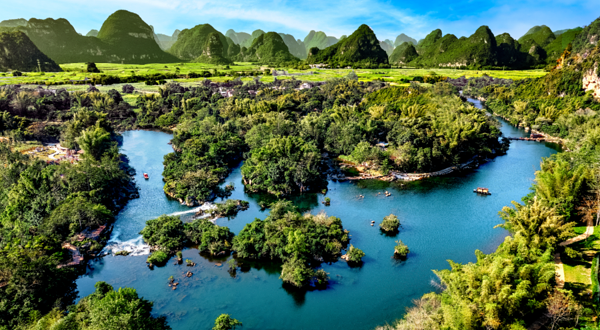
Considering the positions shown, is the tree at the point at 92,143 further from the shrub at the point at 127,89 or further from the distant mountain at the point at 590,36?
the distant mountain at the point at 590,36

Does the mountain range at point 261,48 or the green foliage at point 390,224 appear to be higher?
the mountain range at point 261,48

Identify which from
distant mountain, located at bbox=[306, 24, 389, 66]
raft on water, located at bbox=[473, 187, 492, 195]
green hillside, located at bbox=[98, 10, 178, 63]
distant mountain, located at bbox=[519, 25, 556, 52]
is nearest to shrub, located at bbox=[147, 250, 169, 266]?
raft on water, located at bbox=[473, 187, 492, 195]

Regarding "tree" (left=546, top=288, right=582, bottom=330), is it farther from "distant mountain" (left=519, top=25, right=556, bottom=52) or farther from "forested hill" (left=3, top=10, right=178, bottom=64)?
"distant mountain" (left=519, top=25, right=556, bottom=52)

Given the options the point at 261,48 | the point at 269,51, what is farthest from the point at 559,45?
the point at 261,48

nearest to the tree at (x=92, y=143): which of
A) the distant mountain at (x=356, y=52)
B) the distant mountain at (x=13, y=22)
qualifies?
the distant mountain at (x=356, y=52)

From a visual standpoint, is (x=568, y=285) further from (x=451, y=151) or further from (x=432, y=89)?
(x=432, y=89)
